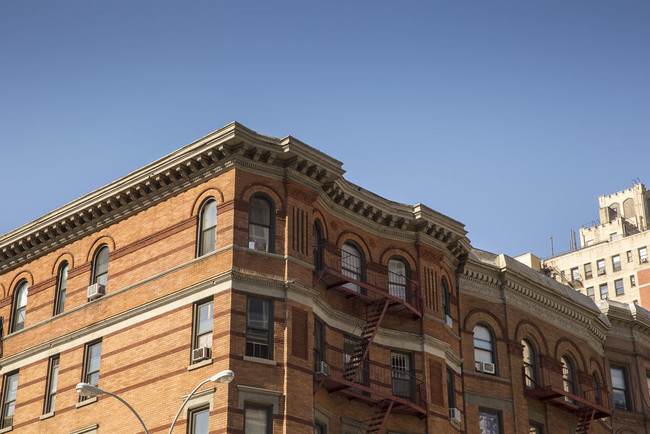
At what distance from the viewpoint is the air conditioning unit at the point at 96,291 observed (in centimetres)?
3978

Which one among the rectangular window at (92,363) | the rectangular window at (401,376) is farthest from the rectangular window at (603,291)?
the rectangular window at (92,363)

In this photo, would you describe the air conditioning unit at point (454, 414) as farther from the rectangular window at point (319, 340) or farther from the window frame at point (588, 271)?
the window frame at point (588, 271)

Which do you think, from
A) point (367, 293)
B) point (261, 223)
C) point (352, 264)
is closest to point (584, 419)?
point (367, 293)

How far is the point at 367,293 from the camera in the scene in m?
40.6

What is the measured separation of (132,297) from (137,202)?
394 centimetres

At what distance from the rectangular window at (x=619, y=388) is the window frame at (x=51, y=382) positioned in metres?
28.0

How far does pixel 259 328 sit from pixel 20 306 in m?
14.1

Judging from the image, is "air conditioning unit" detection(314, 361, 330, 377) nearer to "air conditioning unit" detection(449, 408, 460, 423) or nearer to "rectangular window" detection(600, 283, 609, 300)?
"air conditioning unit" detection(449, 408, 460, 423)

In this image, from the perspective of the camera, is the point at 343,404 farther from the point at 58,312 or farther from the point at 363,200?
the point at 58,312

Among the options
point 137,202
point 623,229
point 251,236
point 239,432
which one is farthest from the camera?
point 623,229


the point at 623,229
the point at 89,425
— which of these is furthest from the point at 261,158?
the point at 623,229

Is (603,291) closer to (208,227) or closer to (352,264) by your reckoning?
(352,264)

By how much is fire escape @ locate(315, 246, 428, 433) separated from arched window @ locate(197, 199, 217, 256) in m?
4.06

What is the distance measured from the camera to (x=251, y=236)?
1458 inches
